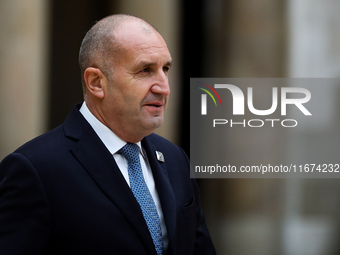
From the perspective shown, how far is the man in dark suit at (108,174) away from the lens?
159 centimetres

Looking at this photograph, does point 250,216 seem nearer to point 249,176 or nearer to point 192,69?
point 249,176

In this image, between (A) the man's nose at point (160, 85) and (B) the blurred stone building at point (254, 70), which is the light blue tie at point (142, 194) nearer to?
(A) the man's nose at point (160, 85)

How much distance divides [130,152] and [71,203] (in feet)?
1.35

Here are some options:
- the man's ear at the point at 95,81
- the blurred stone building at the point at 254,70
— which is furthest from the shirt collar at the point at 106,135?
the blurred stone building at the point at 254,70

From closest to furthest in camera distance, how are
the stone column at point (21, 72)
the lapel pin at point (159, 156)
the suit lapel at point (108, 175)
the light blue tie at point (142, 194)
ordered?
the suit lapel at point (108, 175) → the light blue tie at point (142, 194) → the lapel pin at point (159, 156) → the stone column at point (21, 72)

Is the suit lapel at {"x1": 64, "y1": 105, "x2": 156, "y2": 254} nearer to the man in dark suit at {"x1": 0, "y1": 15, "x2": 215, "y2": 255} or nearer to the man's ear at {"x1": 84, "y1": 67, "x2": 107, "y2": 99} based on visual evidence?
the man in dark suit at {"x1": 0, "y1": 15, "x2": 215, "y2": 255}

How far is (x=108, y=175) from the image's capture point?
1.75 m

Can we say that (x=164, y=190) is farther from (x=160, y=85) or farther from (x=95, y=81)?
(x=95, y=81)

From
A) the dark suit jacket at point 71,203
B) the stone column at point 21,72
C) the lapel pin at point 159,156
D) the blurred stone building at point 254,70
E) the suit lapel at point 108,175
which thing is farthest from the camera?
the blurred stone building at point 254,70

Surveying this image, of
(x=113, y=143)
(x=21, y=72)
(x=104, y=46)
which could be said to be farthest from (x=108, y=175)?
(x=21, y=72)

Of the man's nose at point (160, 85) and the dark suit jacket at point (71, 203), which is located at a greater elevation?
the man's nose at point (160, 85)

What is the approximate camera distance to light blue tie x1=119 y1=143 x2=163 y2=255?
1.83 meters

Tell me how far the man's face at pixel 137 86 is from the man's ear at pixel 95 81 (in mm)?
35

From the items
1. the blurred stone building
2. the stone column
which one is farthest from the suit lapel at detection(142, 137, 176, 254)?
the stone column
